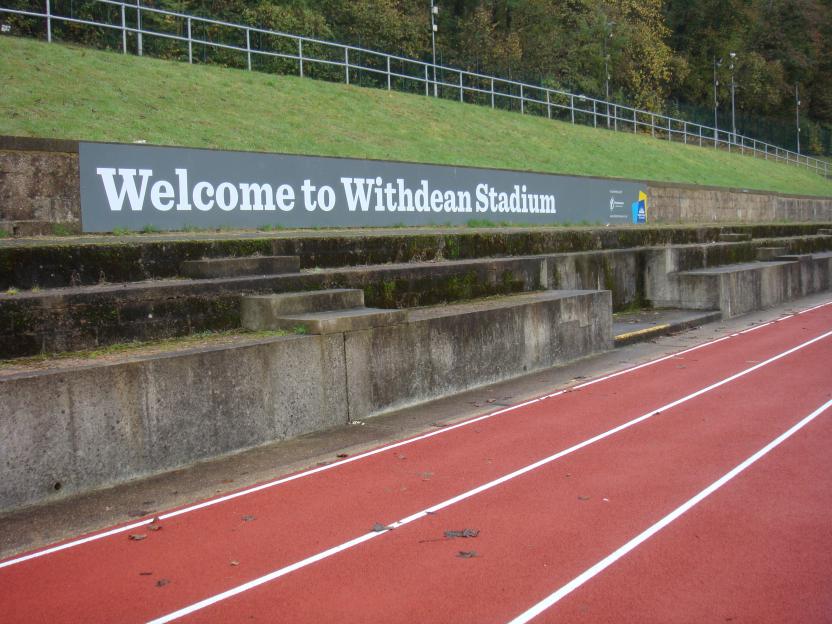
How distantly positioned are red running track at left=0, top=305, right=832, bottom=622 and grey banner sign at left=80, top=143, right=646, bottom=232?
6.35 meters

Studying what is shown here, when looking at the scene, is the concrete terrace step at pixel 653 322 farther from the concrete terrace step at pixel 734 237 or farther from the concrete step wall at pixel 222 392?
the concrete terrace step at pixel 734 237

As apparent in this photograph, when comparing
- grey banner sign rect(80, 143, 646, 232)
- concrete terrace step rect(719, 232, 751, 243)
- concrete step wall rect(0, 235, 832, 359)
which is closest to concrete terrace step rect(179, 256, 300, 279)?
concrete step wall rect(0, 235, 832, 359)

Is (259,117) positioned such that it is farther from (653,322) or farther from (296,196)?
(653,322)

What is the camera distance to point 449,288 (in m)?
14.4

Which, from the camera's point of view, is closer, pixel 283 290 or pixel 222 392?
pixel 222 392

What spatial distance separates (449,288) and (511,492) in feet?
22.2

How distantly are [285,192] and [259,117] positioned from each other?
675cm

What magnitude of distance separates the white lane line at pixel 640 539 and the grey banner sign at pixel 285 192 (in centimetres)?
913

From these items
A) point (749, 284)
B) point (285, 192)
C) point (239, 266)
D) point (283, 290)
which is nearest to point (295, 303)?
point (283, 290)

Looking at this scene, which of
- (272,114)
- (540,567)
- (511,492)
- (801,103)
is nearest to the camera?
(540,567)

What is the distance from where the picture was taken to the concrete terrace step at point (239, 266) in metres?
11.1

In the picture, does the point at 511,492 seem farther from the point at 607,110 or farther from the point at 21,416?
the point at 607,110

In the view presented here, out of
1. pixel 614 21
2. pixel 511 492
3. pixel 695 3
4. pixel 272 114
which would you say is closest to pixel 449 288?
pixel 511 492

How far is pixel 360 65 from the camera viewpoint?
3069 cm
